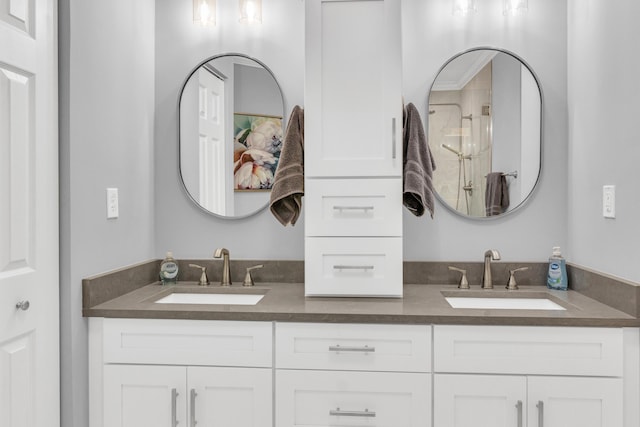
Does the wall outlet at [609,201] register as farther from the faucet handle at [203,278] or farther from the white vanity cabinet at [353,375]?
the faucet handle at [203,278]

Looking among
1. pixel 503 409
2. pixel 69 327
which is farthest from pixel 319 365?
pixel 69 327

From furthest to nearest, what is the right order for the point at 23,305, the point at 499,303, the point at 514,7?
the point at 514,7 → the point at 499,303 → the point at 23,305

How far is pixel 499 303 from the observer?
2.11 m

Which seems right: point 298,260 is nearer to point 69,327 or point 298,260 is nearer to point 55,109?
point 69,327

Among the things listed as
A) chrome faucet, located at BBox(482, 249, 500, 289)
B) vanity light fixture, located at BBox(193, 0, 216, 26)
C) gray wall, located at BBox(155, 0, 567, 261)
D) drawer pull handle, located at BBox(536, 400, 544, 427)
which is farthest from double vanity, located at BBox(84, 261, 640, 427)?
vanity light fixture, located at BBox(193, 0, 216, 26)

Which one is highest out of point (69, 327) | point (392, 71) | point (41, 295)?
point (392, 71)

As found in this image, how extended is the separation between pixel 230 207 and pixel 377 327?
98cm

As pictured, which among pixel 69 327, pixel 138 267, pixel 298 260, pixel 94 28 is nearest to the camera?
pixel 69 327

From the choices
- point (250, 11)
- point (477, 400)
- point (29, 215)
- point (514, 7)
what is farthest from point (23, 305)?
point (514, 7)

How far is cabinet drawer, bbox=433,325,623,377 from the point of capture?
5.40ft

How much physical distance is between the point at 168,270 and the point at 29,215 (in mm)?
796

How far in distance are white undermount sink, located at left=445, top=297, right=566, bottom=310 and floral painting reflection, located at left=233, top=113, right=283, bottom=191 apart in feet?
3.26

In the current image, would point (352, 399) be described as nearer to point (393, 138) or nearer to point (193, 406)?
point (193, 406)

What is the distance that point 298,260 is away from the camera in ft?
7.61
